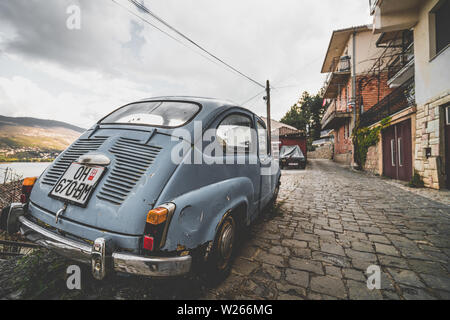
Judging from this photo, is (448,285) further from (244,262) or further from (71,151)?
(71,151)

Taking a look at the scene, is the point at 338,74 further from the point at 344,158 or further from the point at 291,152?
the point at 291,152

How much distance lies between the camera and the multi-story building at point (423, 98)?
19.3 feet

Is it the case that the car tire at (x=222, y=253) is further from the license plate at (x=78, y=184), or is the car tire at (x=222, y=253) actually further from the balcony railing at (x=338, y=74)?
the balcony railing at (x=338, y=74)

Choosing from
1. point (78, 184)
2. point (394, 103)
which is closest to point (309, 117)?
point (394, 103)

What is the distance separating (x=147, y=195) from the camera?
1.45 meters

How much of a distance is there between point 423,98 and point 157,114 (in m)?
9.01

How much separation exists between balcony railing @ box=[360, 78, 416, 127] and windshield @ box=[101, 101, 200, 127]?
363 inches

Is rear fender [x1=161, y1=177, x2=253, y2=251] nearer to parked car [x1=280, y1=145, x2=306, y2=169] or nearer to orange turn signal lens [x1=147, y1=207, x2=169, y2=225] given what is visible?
orange turn signal lens [x1=147, y1=207, x2=169, y2=225]

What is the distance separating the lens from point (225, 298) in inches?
64.2

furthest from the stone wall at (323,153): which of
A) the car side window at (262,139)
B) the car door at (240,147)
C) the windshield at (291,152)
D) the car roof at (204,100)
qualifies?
the car roof at (204,100)

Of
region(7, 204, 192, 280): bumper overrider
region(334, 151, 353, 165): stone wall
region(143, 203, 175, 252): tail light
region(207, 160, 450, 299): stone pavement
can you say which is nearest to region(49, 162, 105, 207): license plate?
region(7, 204, 192, 280): bumper overrider

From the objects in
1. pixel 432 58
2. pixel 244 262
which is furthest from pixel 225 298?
pixel 432 58

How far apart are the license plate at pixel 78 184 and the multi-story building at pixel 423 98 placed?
8.76m
